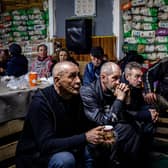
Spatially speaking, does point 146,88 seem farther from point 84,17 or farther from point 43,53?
point 84,17

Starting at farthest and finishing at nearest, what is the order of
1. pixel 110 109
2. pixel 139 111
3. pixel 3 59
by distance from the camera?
1. pixel 3 59
2. pixel 139 111
3. pixel 110 109

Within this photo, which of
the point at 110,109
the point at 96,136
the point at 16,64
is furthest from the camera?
the point at 16,64

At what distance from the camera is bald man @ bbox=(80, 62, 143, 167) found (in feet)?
9.78

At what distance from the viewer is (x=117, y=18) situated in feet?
23.0

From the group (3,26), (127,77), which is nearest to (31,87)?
(127,77)

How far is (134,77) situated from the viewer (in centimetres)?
386

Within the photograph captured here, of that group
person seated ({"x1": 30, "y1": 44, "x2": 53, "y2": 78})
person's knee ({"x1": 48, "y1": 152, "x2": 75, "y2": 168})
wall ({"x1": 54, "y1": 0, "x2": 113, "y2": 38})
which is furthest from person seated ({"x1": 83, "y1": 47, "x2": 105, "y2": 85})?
person's knee ({"x1": 48, "y1": 152, "x2": 75, "y2": 168})

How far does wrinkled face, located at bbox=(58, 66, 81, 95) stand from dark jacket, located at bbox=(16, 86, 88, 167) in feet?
0.22

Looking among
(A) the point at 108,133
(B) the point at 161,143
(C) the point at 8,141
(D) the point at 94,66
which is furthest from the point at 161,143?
(A) the point at 108,133

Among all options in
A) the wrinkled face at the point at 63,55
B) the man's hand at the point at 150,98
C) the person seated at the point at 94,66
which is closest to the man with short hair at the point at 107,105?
the man's hand at the point at 150,98

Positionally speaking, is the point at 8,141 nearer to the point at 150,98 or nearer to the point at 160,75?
the point at 150,98

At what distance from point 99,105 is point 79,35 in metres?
4.49

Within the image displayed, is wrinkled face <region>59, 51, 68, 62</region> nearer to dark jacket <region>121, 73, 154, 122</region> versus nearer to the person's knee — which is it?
dark jacket <region>121, 73, 154, 122</region>

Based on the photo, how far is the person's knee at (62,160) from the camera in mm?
2490
